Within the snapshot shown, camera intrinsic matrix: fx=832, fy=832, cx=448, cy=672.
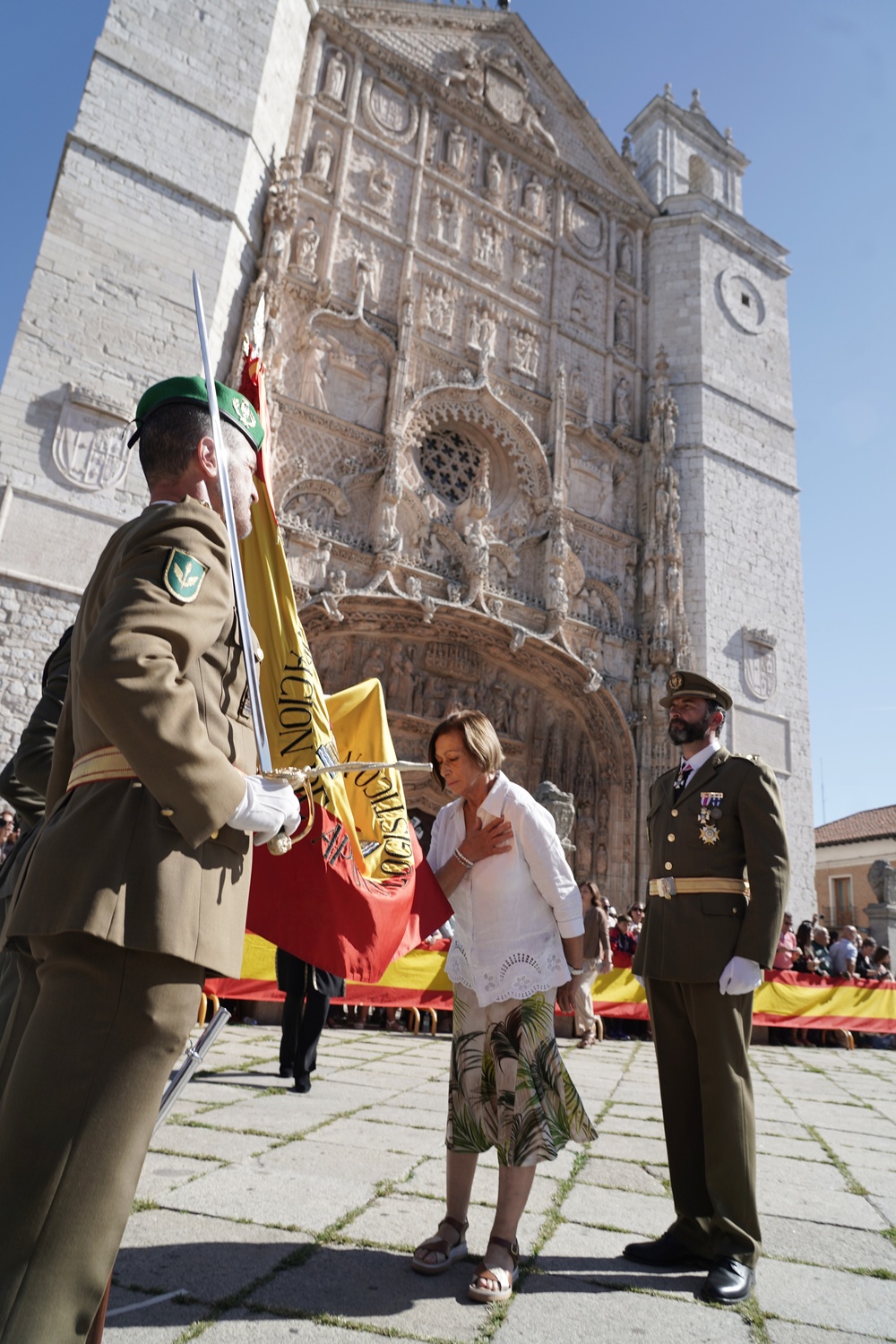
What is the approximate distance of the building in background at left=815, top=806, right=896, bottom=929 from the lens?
2445cm

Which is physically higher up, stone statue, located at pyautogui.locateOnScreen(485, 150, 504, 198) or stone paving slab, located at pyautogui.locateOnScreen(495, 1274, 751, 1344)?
stone statue, located at pyautogui.locateOnScreen(485, 150, 504, 198)

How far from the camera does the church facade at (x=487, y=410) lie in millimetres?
11352

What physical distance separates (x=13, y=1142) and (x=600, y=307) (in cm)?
1762

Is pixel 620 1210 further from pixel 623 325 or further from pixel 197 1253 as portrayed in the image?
pixel 623 325

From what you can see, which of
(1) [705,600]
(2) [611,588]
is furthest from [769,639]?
(2) [611,588]

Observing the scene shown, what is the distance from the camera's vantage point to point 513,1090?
7.11 feet

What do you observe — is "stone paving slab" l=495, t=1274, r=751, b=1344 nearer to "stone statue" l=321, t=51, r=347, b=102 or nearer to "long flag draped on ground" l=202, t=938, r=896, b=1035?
"long flag draped on ground" l=202, t=938, r=896, b=1035

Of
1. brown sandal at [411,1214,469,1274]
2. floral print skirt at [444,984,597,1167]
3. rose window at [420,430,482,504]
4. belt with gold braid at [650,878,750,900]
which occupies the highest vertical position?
rose window at [420,430,482,504]

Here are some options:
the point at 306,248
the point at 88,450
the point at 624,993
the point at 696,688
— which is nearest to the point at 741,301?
the point at 306,248

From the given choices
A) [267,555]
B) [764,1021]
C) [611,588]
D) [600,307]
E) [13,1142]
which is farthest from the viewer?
[600,307]

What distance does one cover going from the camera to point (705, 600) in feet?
48.4

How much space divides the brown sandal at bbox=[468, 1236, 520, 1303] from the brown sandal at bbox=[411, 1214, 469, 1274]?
0.09 metres

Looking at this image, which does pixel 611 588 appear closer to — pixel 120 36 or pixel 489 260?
pixel 489 260

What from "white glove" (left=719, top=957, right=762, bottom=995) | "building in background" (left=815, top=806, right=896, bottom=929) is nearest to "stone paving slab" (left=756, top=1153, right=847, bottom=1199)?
"white glove" (left=719, top=957, right=762, bottom=995)
